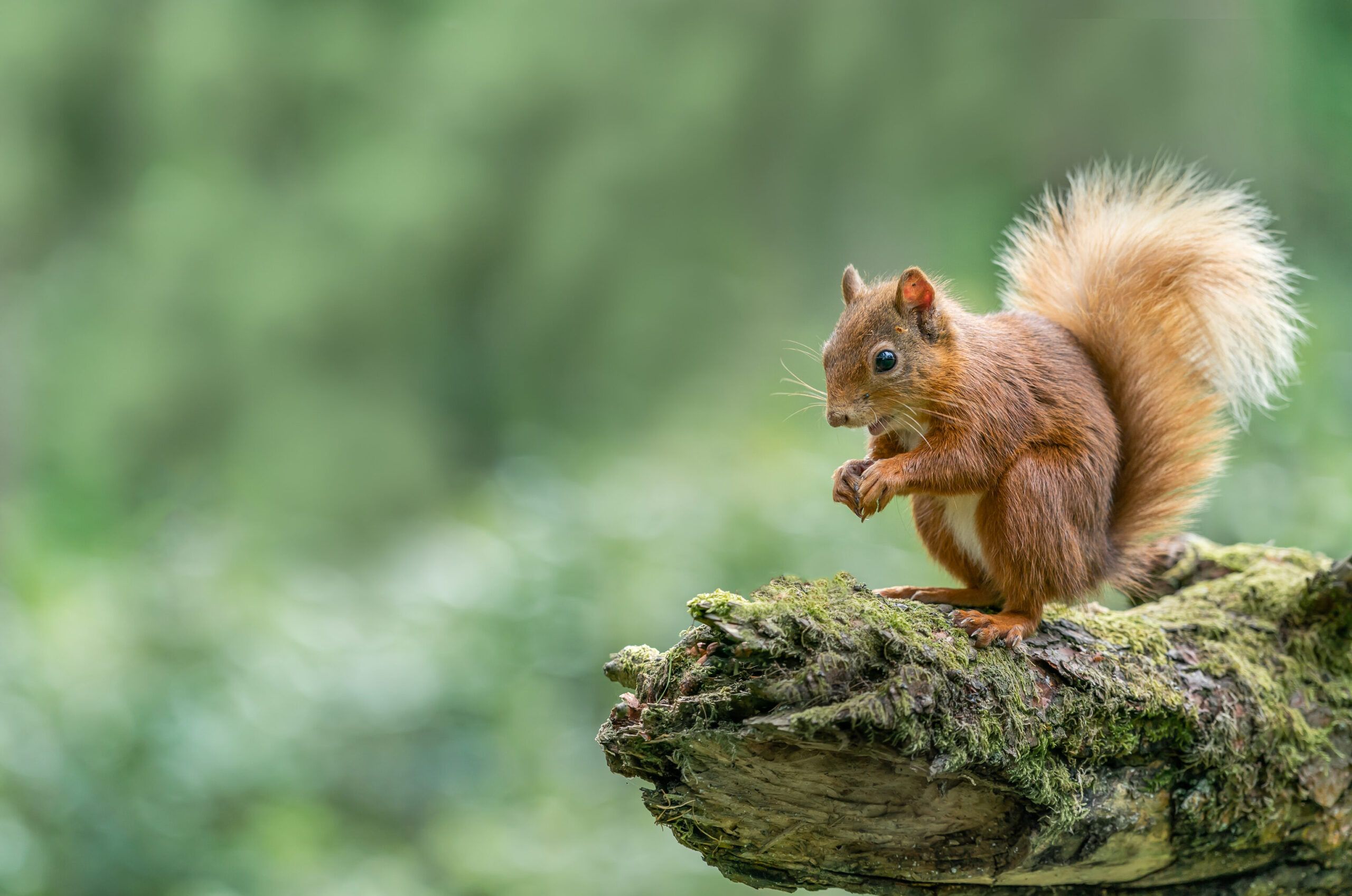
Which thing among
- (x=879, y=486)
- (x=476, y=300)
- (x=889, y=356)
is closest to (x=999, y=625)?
(x=879, y=486)

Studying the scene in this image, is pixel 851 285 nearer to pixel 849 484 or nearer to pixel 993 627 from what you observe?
pixel 849 484

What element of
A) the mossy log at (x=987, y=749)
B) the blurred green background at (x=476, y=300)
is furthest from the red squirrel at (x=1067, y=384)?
the blurred green background at (x=476, y=300)

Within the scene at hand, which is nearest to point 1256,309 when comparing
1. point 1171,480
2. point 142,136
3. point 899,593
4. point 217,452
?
point 1171,480

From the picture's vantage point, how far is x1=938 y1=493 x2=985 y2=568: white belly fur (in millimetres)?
1475

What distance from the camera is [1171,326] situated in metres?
1.67

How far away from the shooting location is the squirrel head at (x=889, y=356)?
1395mm

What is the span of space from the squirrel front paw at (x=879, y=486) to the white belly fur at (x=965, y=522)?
0.13 metres

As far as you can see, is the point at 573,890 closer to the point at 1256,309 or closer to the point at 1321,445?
the point at 1256,309

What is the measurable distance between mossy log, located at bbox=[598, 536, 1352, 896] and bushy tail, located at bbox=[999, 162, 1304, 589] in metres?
0.22

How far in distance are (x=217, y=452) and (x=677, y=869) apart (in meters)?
2.69

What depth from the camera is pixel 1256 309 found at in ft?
5.39

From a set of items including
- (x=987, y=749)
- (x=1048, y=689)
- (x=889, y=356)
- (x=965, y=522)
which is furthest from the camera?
(x=965, y=522)

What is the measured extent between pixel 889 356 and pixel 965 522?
292 mm

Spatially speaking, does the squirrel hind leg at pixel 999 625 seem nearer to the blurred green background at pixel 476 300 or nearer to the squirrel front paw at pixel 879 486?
the squirrel front paw at pixel 879 486
